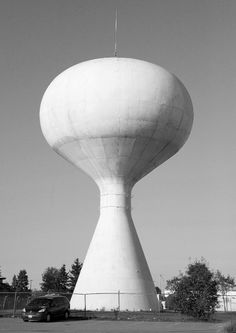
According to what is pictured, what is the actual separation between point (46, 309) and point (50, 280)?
59.2m

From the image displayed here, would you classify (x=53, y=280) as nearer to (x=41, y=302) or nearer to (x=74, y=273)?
(x=74, y=273)

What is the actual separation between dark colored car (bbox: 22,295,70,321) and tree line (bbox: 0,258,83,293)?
3465 cm

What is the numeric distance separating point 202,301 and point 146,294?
8686 millimetres

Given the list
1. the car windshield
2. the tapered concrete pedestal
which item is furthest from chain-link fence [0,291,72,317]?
the tapered concrete pedestal

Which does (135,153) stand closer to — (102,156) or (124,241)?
(102,156)

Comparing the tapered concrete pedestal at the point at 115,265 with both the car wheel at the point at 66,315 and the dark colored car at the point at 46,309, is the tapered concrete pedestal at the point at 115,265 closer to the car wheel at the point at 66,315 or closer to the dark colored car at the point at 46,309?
the car wheel at the point at 66,315

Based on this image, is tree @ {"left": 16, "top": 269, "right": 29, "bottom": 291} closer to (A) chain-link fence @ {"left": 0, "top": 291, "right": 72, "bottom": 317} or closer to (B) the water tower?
(A) chain-link fence @ {"left": 0, "top": 291, "right": 72, "bottom": 317}

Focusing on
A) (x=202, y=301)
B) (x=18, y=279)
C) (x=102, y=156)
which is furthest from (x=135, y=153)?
(x=18, y=279)

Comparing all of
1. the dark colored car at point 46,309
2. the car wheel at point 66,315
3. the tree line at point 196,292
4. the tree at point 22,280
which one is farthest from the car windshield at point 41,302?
the tree at point 22,280

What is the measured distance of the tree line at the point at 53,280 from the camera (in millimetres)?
67000

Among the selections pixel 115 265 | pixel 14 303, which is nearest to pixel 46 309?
pixel 14 303

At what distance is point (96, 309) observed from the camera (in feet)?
88.5

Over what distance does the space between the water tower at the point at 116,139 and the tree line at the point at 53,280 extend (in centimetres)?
2957

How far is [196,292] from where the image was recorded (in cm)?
1978
